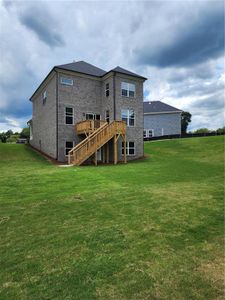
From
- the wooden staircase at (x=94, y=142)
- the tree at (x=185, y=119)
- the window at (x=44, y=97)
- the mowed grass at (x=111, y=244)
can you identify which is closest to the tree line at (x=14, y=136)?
the window at (x=44, y=97)

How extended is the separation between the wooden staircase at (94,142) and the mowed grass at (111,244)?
8.59 m

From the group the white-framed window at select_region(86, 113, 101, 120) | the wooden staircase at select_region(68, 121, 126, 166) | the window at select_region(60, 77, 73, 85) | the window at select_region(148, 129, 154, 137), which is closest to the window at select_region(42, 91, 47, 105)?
the window at select_region(60, 77, 73, 85)

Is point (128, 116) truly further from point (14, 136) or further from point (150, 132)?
point (14, 136)

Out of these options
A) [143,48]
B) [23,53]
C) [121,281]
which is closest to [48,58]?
[23,53]

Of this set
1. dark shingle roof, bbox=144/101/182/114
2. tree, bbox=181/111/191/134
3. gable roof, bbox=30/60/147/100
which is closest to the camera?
gable roof, bbox=30/60/147/100

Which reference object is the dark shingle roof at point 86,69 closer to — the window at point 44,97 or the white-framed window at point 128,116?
the white-framed window at point 128,116

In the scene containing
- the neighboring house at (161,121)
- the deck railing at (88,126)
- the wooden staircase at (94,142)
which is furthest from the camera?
the neighboring house at (161,121)

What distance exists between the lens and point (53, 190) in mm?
8234

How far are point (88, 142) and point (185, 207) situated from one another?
11970mm

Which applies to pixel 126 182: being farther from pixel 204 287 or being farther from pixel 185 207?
pixel 204 287

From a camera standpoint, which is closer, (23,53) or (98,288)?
(98,288)

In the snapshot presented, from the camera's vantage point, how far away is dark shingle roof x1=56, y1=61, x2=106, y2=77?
67.2 feet

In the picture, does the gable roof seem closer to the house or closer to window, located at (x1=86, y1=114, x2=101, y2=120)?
the house

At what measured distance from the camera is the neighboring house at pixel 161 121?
39050 mm
